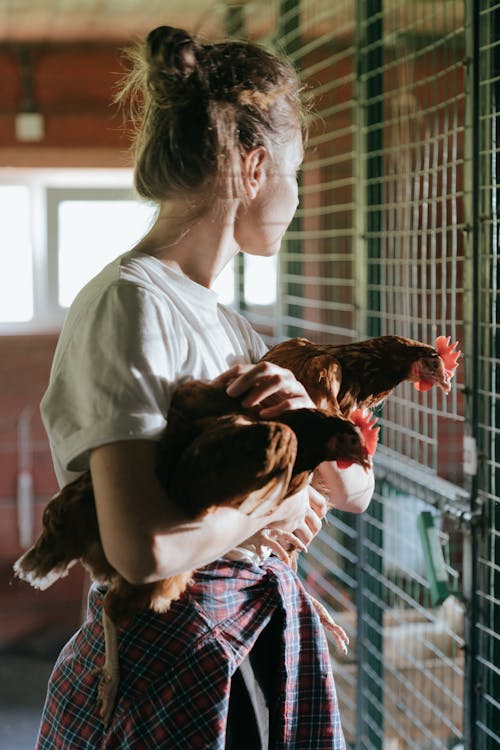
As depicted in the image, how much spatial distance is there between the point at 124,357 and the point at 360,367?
331mm

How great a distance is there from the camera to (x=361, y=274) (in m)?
1.93

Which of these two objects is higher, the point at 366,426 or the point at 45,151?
the point at 45,151

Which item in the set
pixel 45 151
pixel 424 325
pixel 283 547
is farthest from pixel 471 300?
pixel 45 151

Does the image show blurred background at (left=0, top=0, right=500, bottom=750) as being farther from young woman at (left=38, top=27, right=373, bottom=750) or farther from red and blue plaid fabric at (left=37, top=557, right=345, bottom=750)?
red and blue plaid fabric at (left=37, top=557, right=345, bottom=750)

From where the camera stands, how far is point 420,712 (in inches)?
120

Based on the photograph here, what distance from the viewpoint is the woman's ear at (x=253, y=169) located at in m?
0.86

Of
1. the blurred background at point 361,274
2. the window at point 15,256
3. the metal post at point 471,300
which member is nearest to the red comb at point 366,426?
the blurred background at point 361,274

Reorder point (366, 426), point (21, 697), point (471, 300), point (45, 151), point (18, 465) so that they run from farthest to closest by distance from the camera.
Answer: point (18, 465) → point (45, 151) → point (21, 697) → point (471, 300) → point (366, 426)

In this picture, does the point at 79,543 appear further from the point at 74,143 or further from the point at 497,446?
the point at 74,143

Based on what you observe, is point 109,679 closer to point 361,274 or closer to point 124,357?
point 124,357

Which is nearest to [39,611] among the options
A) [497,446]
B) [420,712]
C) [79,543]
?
[420,712]

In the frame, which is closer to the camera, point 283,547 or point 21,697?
point 283,547

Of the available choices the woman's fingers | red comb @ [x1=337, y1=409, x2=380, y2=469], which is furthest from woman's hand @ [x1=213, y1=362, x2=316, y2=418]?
red comb @ [x1=337, y1=409, x2=380, y2=469]

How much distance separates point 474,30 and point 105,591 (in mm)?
1035
